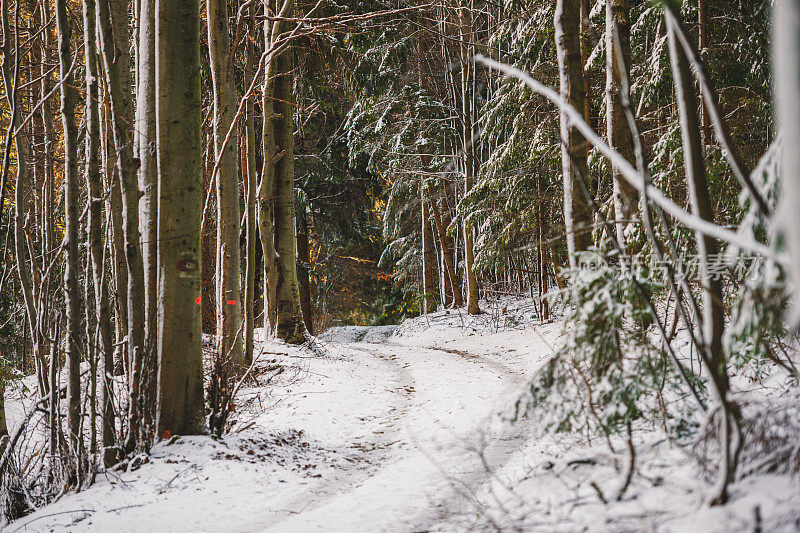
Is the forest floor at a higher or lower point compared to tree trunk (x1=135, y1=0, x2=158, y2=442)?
lower

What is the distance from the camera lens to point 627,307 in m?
2.63

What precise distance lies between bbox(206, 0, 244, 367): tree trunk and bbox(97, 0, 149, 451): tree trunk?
2.93 meters

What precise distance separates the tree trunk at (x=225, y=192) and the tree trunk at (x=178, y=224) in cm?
293

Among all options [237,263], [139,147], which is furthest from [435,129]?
[139,147]

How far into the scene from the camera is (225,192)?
762cm

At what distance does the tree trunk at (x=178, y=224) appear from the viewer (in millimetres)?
4426

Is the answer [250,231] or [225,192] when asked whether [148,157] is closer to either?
[225,192]

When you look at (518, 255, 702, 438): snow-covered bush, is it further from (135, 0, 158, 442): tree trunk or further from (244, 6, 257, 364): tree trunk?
(244, 6, 257, 364): tree trunk

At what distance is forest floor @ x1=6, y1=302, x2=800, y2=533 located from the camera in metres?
1.98

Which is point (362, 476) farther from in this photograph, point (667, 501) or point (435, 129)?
point (435, 129)

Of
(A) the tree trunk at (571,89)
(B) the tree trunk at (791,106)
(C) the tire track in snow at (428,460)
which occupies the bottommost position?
(C) the tire track in snow at (428,460)

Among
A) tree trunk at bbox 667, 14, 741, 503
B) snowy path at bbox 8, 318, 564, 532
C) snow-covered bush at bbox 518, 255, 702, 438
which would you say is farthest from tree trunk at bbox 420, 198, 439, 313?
tree trunk at bbox 667, 14, 741, 503

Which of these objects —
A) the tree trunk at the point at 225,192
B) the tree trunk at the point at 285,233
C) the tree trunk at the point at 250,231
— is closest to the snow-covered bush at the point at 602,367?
the tree trunk at the point at 225,192

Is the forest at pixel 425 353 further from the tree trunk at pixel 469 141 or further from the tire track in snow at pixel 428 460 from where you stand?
the tree trunk at pixel 469 141
